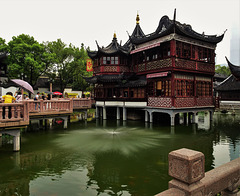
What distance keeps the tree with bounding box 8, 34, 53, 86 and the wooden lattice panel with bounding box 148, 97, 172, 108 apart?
20.2 meters

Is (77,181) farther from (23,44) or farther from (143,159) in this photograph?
(23,44)

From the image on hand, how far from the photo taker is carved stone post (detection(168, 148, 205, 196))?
2.46m

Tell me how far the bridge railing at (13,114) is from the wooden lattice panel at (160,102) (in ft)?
37.2

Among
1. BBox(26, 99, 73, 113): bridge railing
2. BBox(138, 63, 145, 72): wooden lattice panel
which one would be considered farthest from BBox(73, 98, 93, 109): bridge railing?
BBox(138, 63, 145, 72): wooden lattice panel

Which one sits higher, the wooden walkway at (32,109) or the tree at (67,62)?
the tree at (67,62)

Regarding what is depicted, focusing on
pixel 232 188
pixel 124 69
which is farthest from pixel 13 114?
pixel 124 69

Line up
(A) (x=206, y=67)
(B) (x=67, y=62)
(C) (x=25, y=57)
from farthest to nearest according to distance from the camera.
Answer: (B) (x=67, y=62), (C) (x=25, y=57), (A) (x=206, y=67)

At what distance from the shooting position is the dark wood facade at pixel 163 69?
16516mm

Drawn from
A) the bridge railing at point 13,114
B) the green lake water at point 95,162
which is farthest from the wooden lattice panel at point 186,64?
the bridge railing at point 13,114

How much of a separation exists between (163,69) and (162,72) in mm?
294

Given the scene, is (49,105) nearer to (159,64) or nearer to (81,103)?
(81,103)

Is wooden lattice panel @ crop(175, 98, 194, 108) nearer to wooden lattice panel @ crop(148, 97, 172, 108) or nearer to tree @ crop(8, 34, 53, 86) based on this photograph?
wooden lattice panel @ crop(148, 97, 172, 108)

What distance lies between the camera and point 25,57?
1158 inches

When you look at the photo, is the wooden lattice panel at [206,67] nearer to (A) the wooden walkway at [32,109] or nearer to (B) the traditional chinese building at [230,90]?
(A) the wooden walkway at [32,109]
